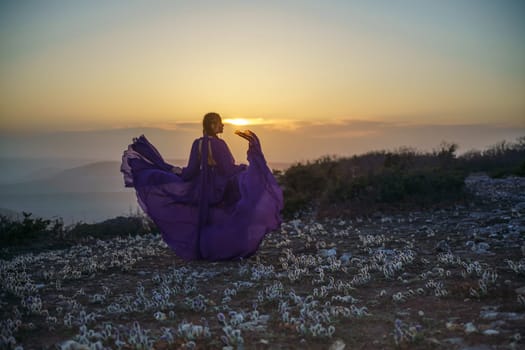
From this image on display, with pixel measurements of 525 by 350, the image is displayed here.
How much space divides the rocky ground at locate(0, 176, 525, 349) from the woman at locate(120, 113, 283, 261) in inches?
18.7

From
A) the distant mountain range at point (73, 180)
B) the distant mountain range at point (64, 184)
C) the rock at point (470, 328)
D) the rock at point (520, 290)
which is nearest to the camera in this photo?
the rock at point (470, 328)

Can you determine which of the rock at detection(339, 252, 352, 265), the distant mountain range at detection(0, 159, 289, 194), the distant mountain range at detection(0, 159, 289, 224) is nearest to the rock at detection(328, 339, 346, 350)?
the rock at detection(339, 252, 352, 265)

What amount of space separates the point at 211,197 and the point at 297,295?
4.31m

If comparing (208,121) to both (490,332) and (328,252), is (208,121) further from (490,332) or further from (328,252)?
(490,332)

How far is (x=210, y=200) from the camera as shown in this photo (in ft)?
38.1

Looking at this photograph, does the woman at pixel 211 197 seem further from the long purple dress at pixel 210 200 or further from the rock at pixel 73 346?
the rock at pixel 73 346

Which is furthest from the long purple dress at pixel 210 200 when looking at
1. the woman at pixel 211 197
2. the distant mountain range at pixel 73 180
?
the distant mountain range at pixel 73 180

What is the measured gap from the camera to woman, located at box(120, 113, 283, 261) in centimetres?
1107

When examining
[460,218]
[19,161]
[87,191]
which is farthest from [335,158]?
[19,161]

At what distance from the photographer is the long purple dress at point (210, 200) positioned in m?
11.1

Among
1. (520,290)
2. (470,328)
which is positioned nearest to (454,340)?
(470,328)

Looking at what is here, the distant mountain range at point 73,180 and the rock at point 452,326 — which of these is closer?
the rock at point 452,326

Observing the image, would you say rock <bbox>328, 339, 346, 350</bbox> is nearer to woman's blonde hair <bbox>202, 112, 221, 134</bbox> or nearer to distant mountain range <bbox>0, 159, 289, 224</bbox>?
woman's blonde hair <bbox>202, 112, 221, 134</bbox>

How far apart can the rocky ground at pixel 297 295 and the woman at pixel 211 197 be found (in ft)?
1.56
